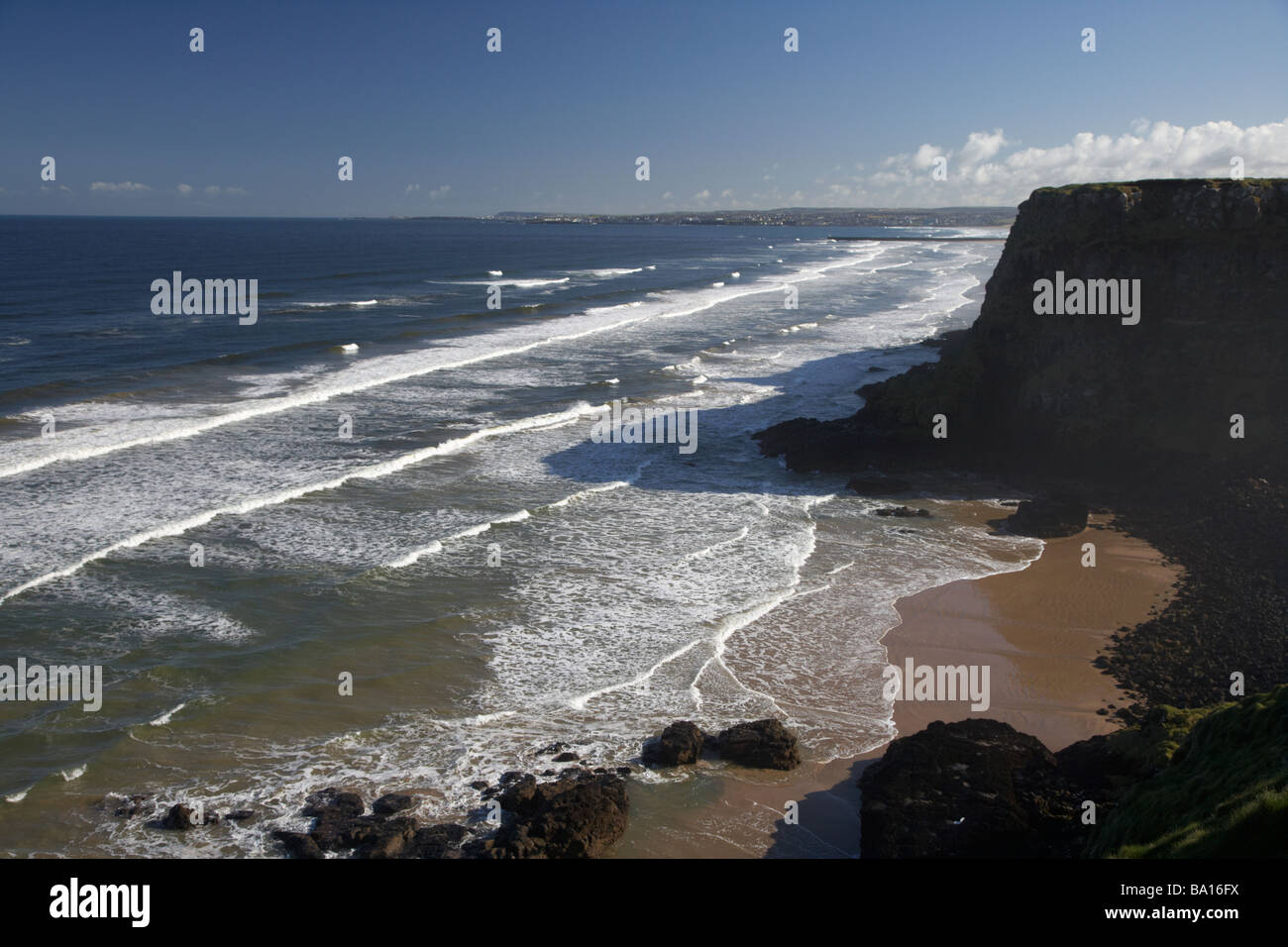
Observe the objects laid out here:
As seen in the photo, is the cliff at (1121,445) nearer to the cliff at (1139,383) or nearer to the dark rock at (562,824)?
the cliff at (1139,383)

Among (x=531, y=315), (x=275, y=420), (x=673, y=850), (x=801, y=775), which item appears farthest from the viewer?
(x=531, y=315)

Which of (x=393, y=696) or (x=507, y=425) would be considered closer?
(x=393, y=696)

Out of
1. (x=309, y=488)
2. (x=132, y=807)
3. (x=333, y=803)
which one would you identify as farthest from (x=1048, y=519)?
(x=132, y=807)

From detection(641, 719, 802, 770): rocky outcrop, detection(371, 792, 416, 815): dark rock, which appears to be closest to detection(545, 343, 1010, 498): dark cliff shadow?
detection(641, 719, 802, 770): rocky outcrop

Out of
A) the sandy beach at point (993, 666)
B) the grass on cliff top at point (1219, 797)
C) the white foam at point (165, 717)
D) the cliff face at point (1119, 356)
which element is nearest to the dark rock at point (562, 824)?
the sandy beach at point (993, 666)

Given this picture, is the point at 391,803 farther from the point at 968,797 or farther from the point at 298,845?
the point at 968,797

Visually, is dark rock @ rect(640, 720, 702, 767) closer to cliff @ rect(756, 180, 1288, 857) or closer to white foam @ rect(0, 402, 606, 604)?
cliff @ rect(756, 180, 1288, 857)

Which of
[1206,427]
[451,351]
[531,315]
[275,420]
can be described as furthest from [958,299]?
[275,420]
